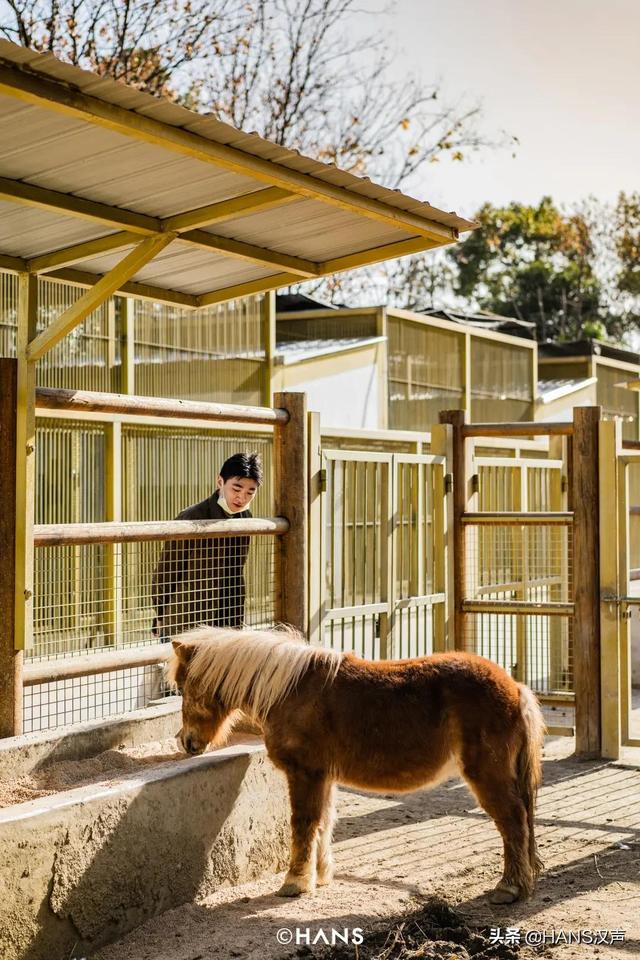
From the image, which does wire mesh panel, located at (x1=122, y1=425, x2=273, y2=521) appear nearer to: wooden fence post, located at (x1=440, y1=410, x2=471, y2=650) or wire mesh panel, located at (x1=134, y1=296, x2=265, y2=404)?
wire mesh panel, located at (x1=134, y1=296, x2=265, y2=404)

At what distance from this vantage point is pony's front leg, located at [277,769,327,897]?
14.3 feet

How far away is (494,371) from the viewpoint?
17.6m

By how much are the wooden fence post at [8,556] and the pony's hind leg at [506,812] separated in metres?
1.86

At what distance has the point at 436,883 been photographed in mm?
4605

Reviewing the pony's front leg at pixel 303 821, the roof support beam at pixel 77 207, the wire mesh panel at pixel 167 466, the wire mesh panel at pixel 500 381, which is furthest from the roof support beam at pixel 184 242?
the wire mesh panel at pixel 500 381

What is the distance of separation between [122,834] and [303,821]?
2.71ft

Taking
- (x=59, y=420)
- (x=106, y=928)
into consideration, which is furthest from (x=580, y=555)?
(x=59, y=420)

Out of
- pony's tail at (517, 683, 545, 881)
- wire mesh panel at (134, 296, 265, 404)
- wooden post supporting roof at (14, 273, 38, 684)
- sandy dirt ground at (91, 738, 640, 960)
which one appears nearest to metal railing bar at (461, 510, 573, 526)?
sandy dirt ground at (91, 738, 640, 960)

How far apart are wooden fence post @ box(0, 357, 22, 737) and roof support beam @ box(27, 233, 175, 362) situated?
0.44 ft

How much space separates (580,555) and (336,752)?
3.18 meters

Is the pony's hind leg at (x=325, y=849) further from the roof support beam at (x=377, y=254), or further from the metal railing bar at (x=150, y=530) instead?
the roof support beam at (x=377, y=254)

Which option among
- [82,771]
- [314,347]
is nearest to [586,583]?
[82,771]

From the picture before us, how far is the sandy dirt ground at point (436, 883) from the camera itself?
3.83 meters

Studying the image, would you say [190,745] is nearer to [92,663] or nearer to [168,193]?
[92,663]
